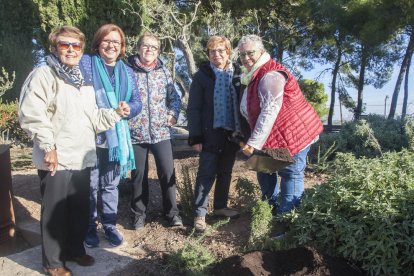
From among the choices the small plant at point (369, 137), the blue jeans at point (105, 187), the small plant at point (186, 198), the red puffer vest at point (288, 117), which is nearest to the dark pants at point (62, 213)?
the blue jeans at point (105, 187)

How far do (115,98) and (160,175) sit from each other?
2.91 feet

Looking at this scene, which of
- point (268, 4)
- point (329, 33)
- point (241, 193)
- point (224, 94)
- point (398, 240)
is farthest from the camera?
point (329, 33)

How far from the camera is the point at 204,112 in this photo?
3645 millimetres

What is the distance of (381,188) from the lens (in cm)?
292

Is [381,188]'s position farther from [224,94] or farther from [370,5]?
[370,5]

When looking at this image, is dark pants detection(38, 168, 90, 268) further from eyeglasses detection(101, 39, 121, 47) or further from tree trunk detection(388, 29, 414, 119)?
tree trunk detection(388, 29, 414, 119)

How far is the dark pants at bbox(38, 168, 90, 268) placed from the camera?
2.82 metres

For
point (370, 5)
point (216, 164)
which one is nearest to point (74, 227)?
point (216, 164)

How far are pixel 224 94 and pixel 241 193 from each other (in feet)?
3.44

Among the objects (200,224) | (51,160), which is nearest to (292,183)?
(200,224)

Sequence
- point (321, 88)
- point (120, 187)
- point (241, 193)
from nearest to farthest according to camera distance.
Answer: point (241, 193) < point (120, 187) < point (321, 88)

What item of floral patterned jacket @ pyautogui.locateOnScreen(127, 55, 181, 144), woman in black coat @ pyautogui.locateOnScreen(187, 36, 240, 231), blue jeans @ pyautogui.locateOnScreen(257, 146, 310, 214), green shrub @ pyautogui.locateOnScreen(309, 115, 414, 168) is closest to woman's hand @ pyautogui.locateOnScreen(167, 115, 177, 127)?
floral patterned jacket @ pyautogui.locateOnScreen(127, 55, 181, 144)

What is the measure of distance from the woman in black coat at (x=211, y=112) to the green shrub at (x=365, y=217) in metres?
0.86

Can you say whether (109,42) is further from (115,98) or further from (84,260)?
(84,260)
